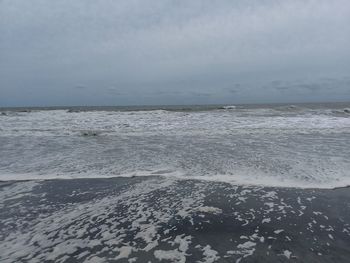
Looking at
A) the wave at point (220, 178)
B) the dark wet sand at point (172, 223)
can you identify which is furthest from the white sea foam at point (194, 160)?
the dark wet sand at point (172, 223)

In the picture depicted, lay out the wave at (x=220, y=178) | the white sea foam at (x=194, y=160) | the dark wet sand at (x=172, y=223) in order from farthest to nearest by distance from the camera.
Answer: the white sea foam at (x=194, y=160) < the wave at (x=220, y=178) < the dark wet sand at (x=172, y=223)

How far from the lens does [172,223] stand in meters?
4.62

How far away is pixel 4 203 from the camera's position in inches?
219

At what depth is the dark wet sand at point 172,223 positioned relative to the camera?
371 cm

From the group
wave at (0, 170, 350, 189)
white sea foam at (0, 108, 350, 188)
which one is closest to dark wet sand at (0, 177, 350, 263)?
wave at (0, 170, 350, 189)

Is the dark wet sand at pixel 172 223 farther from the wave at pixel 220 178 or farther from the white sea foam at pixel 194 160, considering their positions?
the white sea foam at pixel 194 160

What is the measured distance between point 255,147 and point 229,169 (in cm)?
374

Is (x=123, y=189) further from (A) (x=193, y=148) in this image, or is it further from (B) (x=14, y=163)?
(A) (x=193, y=148)

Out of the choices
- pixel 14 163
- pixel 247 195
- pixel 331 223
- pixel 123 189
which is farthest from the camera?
pixel 14 163

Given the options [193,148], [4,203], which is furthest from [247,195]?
[193,148]

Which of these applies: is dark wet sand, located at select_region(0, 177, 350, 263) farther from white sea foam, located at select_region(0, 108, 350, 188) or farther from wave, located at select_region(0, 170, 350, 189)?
white sea foam, located at select_region(0, 108, 350, 188)

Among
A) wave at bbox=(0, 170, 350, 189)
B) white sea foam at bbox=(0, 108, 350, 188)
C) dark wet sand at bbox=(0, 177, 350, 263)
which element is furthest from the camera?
white sea foam at bbox=(0, 108, 350, 188)

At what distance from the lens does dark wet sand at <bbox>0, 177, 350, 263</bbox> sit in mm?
3713

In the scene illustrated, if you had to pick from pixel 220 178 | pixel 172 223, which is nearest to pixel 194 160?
pixel 220 178
